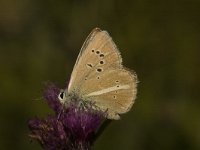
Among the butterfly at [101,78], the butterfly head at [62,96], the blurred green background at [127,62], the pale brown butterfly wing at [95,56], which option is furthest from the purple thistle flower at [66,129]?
the blurred green background at [127,62]

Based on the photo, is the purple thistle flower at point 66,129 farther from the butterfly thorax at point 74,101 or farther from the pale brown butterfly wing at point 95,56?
the pale brown butterfly wing at point 95,56

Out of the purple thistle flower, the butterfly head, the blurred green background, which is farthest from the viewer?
the blurred green background

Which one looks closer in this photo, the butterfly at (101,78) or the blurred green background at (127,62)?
the butterfly at (101,78)

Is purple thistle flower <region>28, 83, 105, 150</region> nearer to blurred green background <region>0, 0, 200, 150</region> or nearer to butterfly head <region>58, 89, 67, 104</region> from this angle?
butterfly head <region>58, 89, 67, 104</region>

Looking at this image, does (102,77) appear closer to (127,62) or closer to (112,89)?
(112,89)

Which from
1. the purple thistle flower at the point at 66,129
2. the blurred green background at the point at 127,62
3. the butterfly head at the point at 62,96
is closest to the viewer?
the purple thistle flower at the point at 66,129

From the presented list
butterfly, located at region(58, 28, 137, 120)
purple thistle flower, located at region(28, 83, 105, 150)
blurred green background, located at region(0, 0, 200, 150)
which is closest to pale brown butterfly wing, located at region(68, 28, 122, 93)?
butterfly, located at region(58, 28, 137, 120)

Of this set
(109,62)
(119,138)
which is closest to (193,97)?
(119,138)
